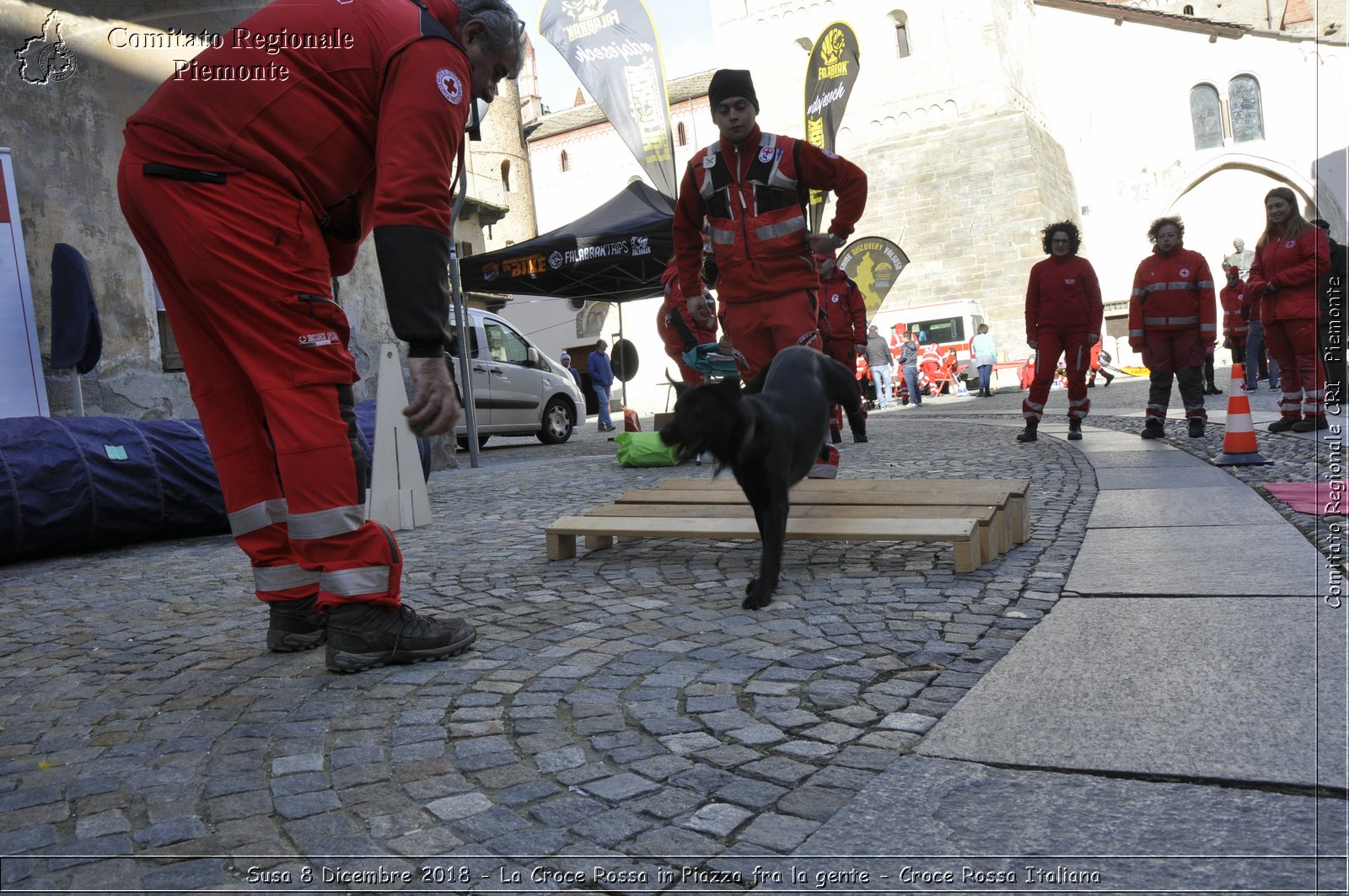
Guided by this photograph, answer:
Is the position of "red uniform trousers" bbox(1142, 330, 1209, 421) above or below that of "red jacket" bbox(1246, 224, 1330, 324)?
below

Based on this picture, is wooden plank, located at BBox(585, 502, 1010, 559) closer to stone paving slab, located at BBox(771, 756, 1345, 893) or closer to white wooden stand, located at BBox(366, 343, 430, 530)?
white wooden stand, located at BBox(366, 343, 430, 530)

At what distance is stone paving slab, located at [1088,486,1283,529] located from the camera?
13.9ft

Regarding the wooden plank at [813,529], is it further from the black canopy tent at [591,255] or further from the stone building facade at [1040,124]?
the stone building facade at [1040,124]

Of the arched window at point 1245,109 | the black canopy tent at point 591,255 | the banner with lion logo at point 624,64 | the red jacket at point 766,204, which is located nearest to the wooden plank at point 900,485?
the red jacket at point 766,204

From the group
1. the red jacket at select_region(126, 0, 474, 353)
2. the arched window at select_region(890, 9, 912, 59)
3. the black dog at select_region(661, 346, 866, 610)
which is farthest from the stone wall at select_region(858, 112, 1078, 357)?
the red jacket at select_region(126, 0, 474, 353)

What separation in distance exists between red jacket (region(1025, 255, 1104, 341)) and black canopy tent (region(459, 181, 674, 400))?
4306 millimetres

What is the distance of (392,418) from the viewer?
6242 mm

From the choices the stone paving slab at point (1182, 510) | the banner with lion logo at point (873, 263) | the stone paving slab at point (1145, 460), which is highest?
the banner with lion logo at point (873, 263)

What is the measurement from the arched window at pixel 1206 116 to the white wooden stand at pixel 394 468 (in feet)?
120

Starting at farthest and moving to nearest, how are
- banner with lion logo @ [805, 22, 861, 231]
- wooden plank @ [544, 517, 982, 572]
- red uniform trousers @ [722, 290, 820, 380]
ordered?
banner with lion logo @ [805, 22, 861, 231] < red uniform trousers @ [722, 290, 820, 380] < wooden plank @ [544, 517, 982, 572]

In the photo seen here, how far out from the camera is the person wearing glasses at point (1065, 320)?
9.05 metres

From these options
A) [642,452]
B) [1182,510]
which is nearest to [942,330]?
[642,452]

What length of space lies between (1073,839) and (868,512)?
249cm

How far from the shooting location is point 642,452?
349 inches
